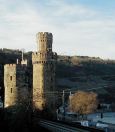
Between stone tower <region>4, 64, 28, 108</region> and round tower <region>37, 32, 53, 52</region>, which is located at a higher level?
Answer: round tower <region>37, 32, 53, 52</region>

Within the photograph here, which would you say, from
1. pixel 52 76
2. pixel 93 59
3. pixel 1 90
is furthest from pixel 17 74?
pixel 93 59

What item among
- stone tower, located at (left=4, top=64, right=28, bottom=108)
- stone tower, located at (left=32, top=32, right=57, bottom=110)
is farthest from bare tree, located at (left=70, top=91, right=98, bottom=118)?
stone tower, located at (left=4, top=64, right=28, bottom=108)

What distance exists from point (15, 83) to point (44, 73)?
2612mm

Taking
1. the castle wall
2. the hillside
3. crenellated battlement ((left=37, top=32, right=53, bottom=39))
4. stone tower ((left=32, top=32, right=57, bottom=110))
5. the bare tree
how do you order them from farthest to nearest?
the hillside
the bare tree
crenellated battlement ((left=37, top=32, right=53, bottom=39))
stone tower ((left=32, top=32, right=57, bottom=110))
the castle wall

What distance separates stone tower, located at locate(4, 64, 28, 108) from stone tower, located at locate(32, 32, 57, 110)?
978 mm

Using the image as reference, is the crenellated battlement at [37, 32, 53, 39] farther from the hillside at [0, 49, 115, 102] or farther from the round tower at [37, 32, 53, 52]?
the hillside at [0, 49, 115, 102]

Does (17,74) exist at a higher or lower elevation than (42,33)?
lower

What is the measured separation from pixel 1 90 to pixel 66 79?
2641 inches

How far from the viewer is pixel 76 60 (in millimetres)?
160500

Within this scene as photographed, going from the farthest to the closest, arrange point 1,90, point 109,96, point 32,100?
point 109,96 → point 1,90 → point 32,100

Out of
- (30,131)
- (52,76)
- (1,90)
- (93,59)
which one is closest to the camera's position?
(30,131)

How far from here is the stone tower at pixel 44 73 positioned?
45031 mm

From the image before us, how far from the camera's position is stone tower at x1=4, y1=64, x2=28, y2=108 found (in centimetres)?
4400

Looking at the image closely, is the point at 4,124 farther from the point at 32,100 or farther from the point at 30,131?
the point at 32,100
